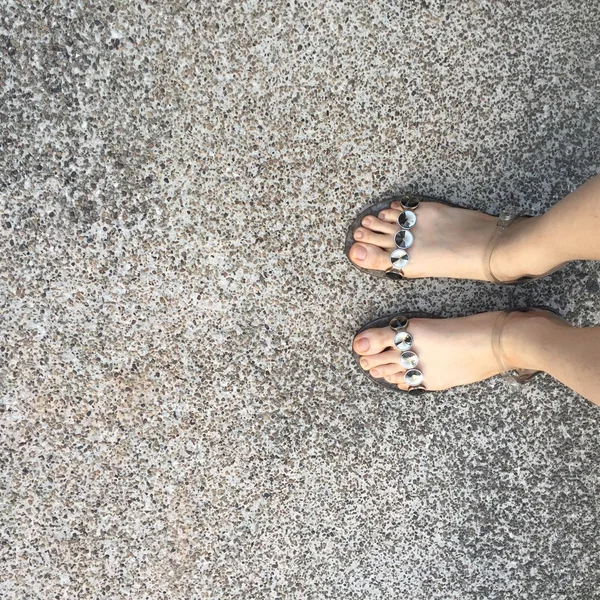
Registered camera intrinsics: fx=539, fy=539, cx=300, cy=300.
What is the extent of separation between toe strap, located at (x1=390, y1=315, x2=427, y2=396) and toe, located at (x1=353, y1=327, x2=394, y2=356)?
2 centimetres

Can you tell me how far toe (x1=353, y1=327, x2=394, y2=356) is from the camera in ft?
4.30

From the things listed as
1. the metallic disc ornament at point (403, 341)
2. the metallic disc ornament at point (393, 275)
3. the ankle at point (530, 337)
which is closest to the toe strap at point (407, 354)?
the metallic disc ornament at point (403, 341)

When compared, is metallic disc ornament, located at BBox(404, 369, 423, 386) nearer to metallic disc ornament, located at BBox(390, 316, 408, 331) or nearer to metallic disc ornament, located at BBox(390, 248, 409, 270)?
metallic disc ornament, located at BBox(390, 316, 408, 331)

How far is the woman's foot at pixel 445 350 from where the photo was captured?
129 centimetres

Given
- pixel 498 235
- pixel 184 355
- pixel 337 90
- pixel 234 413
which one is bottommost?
pixel 234 413

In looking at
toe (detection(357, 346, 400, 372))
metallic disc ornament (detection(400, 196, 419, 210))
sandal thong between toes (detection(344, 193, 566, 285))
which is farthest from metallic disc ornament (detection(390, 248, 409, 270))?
toe (detection(357, 346, 400, 372))

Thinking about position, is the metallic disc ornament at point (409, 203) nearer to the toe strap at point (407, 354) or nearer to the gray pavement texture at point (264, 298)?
the gray pavement texture at point (264, 298)

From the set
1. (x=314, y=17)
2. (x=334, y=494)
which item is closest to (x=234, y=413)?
(x=334, y=494)

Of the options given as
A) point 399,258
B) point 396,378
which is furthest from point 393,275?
point 396,378

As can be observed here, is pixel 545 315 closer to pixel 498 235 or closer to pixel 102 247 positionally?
pixel 498 235

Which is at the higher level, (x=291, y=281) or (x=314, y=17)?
(x=314, y=17)

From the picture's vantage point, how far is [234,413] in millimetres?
1332

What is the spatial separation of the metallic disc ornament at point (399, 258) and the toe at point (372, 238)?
3 cm

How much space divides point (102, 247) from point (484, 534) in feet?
3.91
